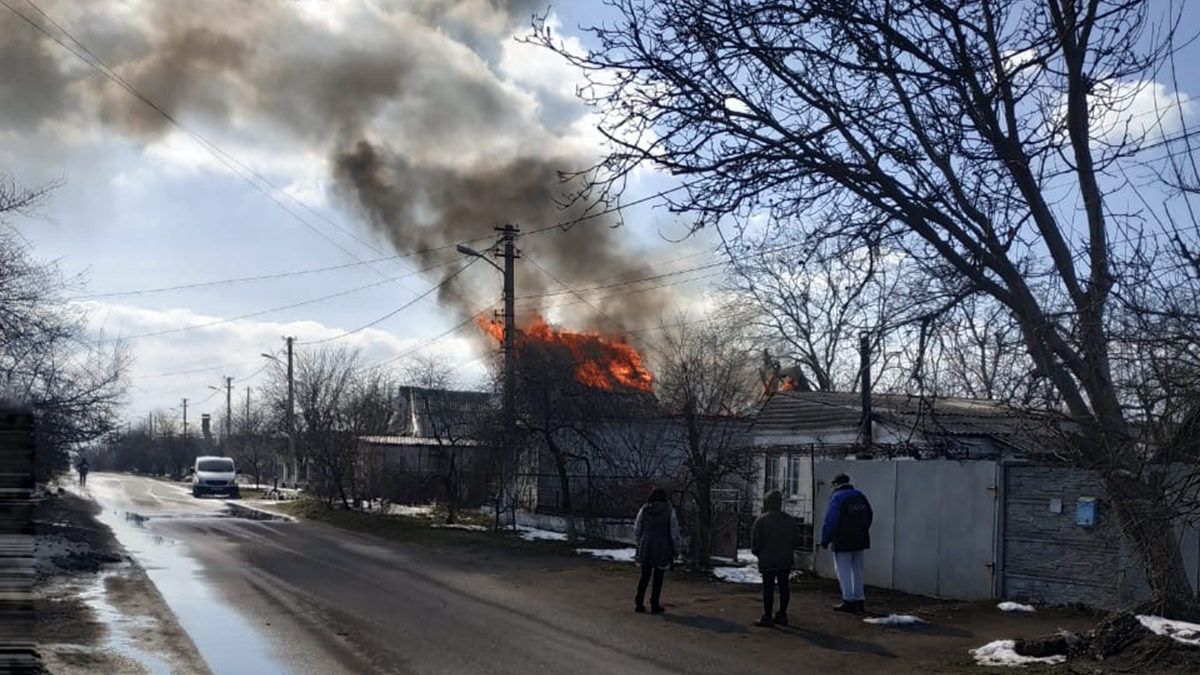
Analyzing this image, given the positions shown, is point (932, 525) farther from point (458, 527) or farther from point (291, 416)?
point (291, 416)

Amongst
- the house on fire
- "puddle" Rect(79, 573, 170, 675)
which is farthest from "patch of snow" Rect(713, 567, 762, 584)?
"puddle" Rect(79, 573, 170, 675)

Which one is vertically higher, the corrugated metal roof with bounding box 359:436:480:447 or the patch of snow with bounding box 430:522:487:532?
the corrugated metal roof with bounding box 359:436:480:447

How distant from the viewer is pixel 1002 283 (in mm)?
9945

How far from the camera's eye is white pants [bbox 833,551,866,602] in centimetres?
1260

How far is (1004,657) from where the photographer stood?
953 centimetres

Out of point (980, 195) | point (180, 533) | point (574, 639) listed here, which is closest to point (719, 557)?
point (574, 639)

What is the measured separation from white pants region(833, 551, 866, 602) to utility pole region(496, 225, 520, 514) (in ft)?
38.0

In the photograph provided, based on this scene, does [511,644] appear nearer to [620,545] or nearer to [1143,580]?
[1143,580]

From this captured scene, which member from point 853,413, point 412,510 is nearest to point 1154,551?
point 853,413

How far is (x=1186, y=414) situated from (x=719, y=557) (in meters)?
10.1

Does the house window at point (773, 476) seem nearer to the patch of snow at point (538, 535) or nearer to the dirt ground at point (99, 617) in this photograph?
the patch of snow at point (538, 535)

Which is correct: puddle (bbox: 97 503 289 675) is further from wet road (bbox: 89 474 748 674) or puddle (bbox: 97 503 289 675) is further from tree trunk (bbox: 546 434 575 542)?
tree trunk (bbox: 546 434 575 542)

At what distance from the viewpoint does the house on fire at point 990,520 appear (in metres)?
11.1

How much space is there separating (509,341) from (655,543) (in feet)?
41.5
